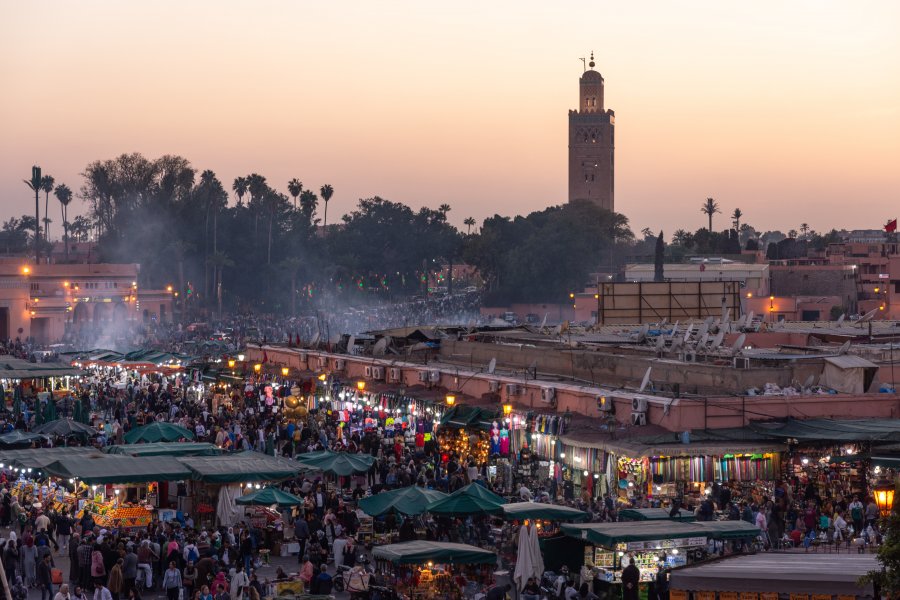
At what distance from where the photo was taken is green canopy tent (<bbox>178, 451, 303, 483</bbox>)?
2317cm

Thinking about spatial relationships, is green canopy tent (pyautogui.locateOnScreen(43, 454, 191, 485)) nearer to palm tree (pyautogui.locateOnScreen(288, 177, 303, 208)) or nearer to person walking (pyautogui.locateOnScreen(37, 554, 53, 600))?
person walking (pyautogui.locateOnScreen(37, 554, 53, 600))

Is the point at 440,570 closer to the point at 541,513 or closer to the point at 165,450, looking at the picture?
the point at 541,513

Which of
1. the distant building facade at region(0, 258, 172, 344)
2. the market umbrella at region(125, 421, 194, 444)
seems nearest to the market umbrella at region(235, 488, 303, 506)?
the market umbrella at region(125, 421, 194, 444)

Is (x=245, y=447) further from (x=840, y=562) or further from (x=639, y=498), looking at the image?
(x=840, y=562)

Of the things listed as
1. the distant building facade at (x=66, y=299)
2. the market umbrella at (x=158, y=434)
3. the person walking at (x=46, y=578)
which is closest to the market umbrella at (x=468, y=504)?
the person walking at (x=46, y=578)

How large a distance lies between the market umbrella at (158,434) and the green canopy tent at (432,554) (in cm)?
1180

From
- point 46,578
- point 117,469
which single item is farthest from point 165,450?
point 46,578

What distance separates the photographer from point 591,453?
25.0 m

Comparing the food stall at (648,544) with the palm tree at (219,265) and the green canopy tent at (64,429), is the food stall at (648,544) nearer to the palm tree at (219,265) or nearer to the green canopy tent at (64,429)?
the green canopy tent at (64,429)

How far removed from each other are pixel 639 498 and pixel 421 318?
7766 cm

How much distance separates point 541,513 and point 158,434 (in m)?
12.0

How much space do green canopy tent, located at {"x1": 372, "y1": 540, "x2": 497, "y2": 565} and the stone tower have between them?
459 ft

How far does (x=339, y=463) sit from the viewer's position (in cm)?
2550

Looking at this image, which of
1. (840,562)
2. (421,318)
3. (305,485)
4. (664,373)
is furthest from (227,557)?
(421,318)
